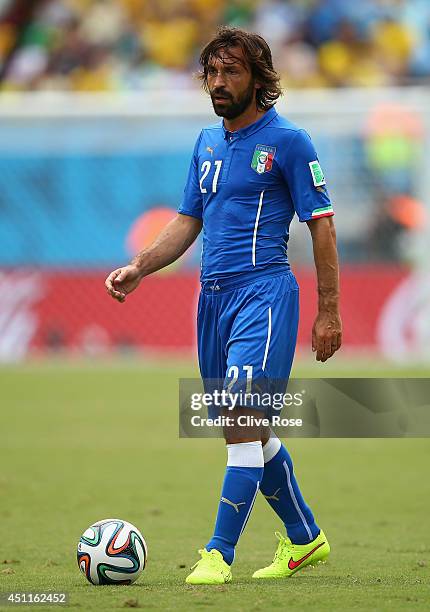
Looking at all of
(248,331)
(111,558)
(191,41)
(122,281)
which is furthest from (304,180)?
(191,41)

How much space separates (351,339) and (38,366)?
502 centimetres

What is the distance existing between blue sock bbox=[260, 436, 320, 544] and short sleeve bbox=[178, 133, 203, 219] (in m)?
1.17

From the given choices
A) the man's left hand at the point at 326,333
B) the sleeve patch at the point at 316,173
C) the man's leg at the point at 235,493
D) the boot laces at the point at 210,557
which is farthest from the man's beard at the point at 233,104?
the boot laces at the point at 210,557

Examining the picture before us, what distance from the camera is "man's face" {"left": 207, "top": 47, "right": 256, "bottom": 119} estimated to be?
5.43m

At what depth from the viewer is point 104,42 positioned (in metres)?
23.8

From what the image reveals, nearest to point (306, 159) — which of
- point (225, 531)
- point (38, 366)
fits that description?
point (225, 531)

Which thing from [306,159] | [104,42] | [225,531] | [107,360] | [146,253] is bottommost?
[107,360]

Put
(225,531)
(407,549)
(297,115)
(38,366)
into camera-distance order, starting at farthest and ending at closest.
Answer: (297,115)
(38,366)
(407,549)
(225,531)

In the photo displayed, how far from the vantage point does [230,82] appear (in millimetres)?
5426

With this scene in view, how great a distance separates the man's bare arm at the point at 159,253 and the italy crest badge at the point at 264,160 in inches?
22.3

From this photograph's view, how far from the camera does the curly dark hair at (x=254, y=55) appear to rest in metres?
5.44

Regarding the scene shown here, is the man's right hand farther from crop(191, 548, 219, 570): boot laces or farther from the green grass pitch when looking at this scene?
the green grass pitch

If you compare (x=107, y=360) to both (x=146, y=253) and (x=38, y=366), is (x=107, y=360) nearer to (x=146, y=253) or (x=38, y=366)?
(x=38, y=366)

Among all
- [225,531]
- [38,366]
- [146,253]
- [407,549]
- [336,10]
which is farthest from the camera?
[336,10]
